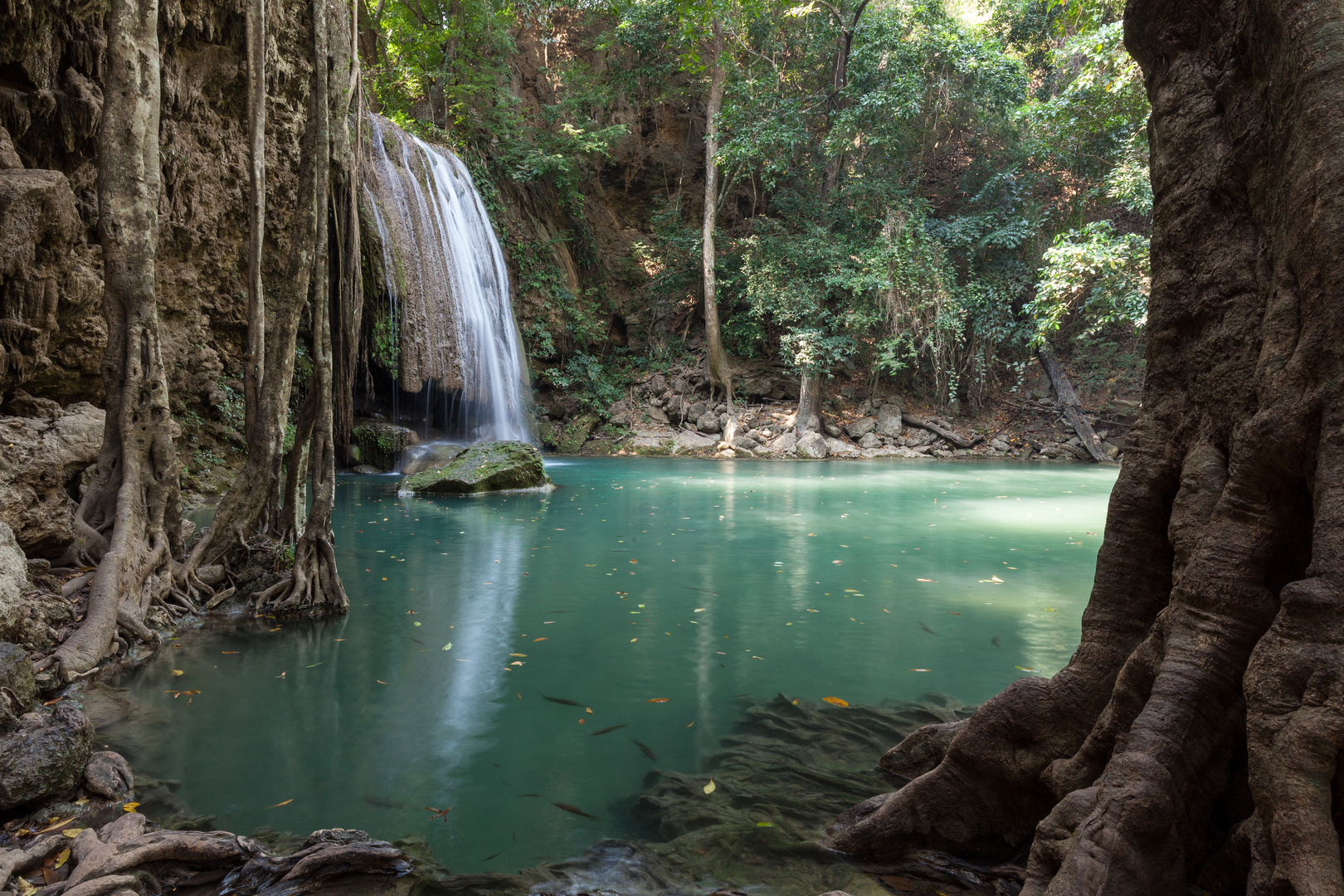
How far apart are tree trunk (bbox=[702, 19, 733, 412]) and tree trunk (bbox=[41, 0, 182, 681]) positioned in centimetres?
1653

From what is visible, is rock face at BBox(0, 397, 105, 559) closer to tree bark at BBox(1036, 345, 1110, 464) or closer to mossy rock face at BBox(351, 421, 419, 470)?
mossy rock face at BBox(351, 421, 419, 470)

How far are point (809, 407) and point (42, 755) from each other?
63.3 feet

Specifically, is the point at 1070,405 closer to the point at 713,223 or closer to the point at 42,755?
the point at 713,223

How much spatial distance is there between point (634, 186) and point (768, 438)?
10754mm

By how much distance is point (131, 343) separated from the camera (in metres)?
4.87

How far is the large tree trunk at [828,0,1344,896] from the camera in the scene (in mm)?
1664

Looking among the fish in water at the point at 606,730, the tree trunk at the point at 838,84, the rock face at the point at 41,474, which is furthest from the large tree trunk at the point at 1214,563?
the tree trunk at the point at 838,84

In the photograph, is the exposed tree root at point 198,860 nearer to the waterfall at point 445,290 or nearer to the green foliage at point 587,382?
the waterfall at point 445,290

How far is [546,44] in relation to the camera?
25.0m

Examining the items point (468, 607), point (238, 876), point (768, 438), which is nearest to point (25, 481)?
point (468, 607)

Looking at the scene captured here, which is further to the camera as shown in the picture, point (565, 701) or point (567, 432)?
point (567, 432)

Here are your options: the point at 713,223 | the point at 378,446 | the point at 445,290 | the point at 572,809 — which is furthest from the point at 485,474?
the point at 713,223

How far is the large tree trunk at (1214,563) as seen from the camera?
1.66 meters

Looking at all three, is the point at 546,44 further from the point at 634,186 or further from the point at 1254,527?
the point at 1254,527
